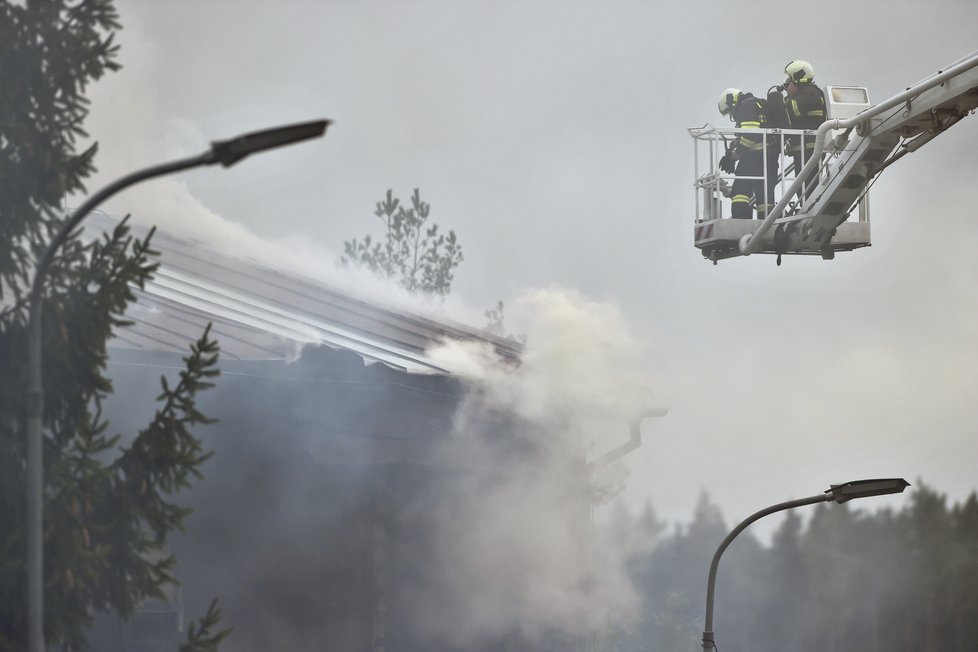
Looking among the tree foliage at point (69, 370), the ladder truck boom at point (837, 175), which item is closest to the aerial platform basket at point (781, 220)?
the ladder truck boom at point (837, 175)

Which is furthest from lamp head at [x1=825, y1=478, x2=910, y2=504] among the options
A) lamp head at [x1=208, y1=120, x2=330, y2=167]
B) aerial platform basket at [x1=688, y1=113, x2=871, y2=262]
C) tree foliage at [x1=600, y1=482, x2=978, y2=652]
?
tree foliage at [x1=600, y1=482, x2=978, y2=652]

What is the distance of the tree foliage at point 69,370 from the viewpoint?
952 centimetres

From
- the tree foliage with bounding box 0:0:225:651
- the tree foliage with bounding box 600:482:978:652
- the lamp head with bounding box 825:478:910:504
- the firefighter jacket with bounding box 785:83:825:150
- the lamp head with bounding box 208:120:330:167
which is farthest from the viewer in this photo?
the tree foliage with bounding box 600:482:978:652

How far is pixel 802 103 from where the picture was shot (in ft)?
55.1

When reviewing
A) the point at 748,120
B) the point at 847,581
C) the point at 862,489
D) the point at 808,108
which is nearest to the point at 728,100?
the point at 748,120

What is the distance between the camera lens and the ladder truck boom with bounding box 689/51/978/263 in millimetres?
14445

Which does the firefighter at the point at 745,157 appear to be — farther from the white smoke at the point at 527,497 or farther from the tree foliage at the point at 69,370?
the tree foliage at the point at 69,370

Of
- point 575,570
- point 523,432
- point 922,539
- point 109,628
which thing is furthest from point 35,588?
point 922,539

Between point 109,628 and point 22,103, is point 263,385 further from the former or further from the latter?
point 22,103

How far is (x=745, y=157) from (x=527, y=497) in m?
5.36

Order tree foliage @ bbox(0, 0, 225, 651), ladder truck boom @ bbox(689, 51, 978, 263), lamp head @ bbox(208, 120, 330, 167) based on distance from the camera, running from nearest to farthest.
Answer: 1. lamp head @ bbox(208, 120, 330, 167)
2. tree foliage @ bbox(0, 0, 225, 651)
3. ladder truck boom @ bbox(689, 51, 978, 263)

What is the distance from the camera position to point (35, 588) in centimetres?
820

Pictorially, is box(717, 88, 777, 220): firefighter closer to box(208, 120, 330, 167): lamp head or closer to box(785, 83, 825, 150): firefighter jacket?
box(785, 83, 825, 150): firefighter jacket

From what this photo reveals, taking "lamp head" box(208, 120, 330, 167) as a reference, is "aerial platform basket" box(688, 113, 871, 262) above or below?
above
